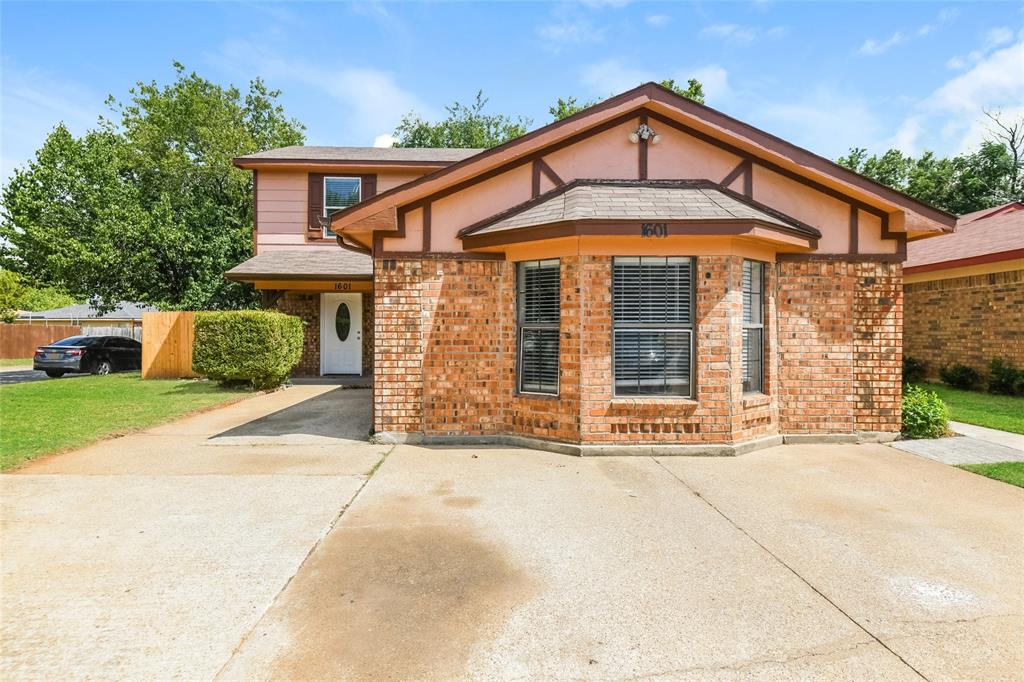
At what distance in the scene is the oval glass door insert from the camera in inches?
569

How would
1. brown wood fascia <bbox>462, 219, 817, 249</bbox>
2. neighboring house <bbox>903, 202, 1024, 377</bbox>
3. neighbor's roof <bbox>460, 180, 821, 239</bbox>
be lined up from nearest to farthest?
brown wood fascia <bbox>462, 219, 817, 249</bbox>, neighbor's roof <bbox>460, 180, 821, 239</bbox>, neighboring house <bbox>903, 202, 1024, 377</bbox>

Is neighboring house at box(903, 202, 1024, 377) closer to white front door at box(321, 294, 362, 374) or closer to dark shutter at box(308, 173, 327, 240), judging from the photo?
white front door at box(321, 294, 362, 374)

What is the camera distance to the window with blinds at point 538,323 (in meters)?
6.70

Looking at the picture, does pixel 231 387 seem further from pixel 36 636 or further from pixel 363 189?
pixel 36 636

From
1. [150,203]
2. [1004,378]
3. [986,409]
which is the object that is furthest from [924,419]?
[150,203]

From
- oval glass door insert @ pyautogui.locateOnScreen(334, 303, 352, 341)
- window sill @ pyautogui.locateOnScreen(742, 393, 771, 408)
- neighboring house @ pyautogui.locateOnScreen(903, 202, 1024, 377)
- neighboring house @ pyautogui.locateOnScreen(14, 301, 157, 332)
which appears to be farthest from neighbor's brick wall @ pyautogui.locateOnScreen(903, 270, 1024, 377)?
neighboring house @ pyautogui.locateOnScreen(14, 301, 157, 332)

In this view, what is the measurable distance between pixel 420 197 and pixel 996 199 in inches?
1274

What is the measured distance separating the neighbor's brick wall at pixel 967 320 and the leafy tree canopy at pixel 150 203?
70.1ft

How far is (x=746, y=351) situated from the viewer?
686 centimetres

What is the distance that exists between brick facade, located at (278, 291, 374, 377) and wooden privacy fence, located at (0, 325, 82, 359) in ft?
69.3

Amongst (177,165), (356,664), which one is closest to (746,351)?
(356,664)

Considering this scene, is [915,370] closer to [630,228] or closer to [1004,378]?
[1004,378]

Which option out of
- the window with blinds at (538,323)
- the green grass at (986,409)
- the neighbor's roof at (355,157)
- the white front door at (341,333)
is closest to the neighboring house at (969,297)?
the green grass at (986,409)

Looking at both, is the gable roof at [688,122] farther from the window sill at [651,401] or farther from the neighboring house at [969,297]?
the neighboring house at [969,297]
